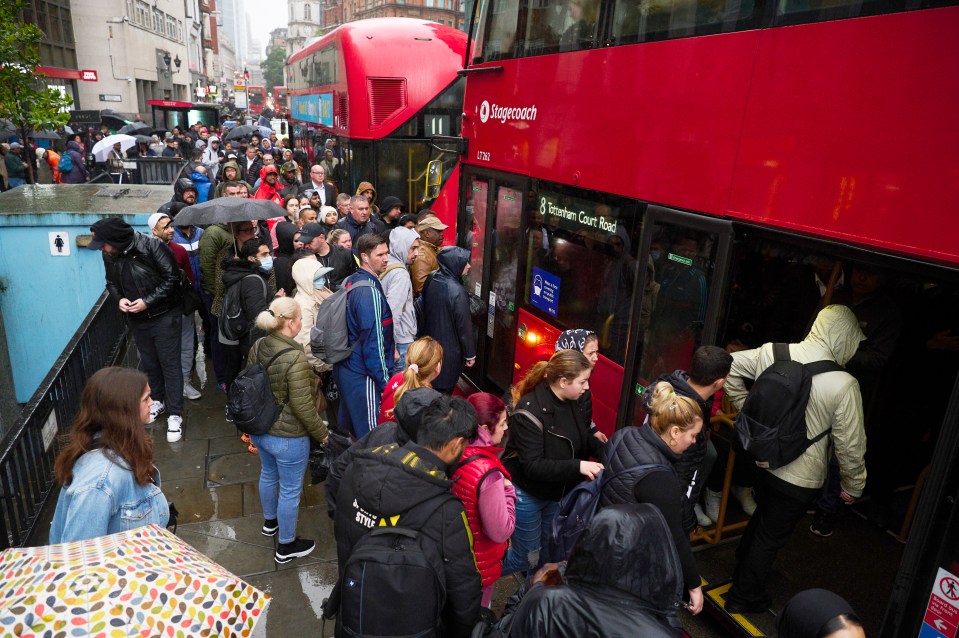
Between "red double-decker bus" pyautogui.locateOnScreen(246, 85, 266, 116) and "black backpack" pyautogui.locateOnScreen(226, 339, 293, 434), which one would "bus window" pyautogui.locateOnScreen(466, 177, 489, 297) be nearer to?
"black backpack" pyautogui.locateOnScreen(226, 339, 293, 434)

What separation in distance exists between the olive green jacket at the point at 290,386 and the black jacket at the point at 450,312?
166 cm

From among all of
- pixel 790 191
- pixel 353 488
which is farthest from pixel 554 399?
pixel 790 191

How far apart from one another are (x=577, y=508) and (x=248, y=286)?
135 inches

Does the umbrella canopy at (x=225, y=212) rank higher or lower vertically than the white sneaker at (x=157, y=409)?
higher

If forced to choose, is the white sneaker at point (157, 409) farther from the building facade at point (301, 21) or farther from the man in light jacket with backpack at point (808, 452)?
the building facade at point (301, 21)

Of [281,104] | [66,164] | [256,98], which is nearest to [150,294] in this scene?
[66,164]

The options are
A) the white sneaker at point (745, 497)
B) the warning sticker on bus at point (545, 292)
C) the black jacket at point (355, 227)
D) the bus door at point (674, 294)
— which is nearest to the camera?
the bus door at point (674, 294)

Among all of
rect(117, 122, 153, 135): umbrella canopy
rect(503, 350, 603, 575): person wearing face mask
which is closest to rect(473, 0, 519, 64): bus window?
rect(503, 350, 603, 575): person wearing face mask

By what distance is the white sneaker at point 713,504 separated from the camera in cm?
467

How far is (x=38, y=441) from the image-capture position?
13.8 feet

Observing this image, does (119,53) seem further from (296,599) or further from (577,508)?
(577,508)

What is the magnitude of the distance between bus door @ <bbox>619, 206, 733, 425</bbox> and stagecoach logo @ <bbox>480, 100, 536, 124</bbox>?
1.75 metres

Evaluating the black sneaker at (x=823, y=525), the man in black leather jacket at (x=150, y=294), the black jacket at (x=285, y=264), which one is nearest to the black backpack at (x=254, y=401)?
the man in black leather jacket at (x=150, y=294)

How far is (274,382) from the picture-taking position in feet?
12.6
